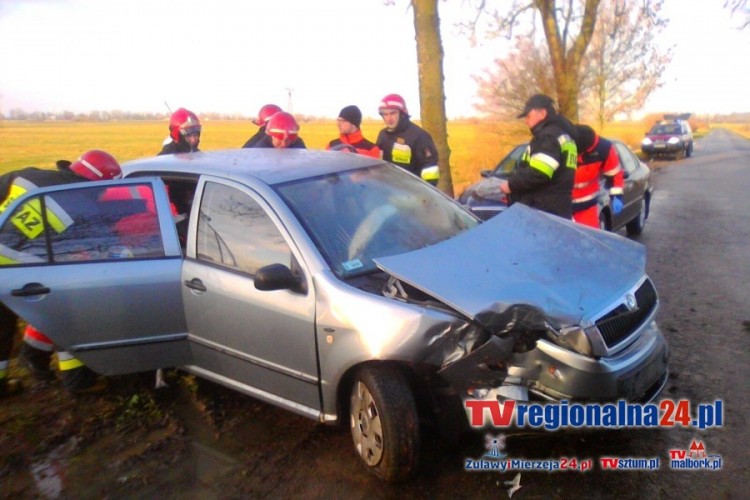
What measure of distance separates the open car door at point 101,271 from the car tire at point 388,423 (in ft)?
4.54

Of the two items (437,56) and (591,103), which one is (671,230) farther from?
(591,103)

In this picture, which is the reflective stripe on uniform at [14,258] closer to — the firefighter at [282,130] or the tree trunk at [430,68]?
the firefighter at [282,130]

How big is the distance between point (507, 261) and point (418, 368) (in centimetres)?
74

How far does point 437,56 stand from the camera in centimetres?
828

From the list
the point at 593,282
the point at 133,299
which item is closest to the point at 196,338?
the point at 133,299

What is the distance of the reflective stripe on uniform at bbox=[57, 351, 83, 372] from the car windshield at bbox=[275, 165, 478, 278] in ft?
6.23

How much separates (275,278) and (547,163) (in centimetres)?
281

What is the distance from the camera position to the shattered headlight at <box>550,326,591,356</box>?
110 inches

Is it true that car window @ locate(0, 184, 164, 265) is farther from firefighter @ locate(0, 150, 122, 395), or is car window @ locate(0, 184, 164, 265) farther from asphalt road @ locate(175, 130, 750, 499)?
asphalt road @ locate(175, 130, 750, 499)

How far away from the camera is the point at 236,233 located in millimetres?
3600

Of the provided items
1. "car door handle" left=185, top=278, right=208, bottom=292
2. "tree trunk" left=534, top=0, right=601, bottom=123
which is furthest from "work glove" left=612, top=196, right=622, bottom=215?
"tree trunk" left=534, top=0, right=601, bottom=123

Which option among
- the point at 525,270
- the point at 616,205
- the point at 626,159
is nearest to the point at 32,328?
the point at 525,270

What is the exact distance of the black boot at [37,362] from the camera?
434cm

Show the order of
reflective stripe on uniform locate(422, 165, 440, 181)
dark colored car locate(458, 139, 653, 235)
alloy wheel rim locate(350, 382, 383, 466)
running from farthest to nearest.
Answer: dark colored car locate(458, 139, 653, 235)
reflective stripe on uniform locate(422, 165, 440, 181)
alloy wheel rim locate(350, 382, 383, 466)
